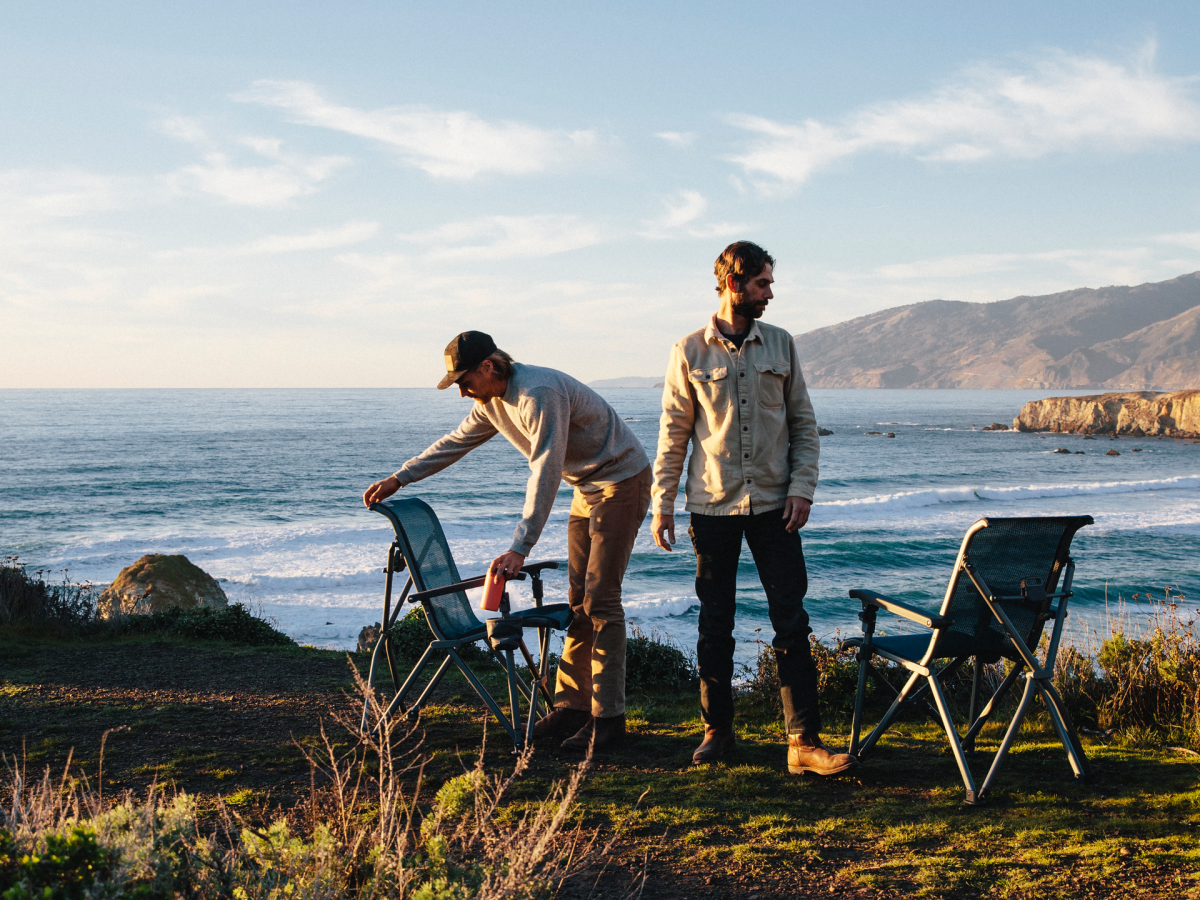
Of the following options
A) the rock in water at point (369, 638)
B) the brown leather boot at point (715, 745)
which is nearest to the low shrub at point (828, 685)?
the brown leather boot at point (715, 745)

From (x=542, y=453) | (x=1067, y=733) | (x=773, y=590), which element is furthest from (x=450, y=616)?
(x=1067, y=733)

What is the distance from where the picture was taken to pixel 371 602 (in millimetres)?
15250

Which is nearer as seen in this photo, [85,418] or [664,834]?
[664,834]

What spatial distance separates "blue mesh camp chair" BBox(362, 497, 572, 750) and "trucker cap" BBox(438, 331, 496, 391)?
0.77 meters

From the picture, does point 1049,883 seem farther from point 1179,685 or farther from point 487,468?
point 487,468

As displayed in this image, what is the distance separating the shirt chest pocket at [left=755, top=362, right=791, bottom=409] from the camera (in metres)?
3.69

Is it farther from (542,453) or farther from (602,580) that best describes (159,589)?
(542,453)

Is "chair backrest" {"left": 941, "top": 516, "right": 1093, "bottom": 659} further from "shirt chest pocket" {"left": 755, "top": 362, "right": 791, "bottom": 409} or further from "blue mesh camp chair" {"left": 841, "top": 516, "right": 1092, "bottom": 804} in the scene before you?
"shirt chest pocket" {"left": 755, "top": 362, "right": 791, "bottom": 409}

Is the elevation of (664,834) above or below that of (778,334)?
below

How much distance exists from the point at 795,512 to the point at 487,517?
23.9 m

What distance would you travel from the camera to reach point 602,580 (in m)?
3.98

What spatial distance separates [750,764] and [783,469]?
4.58 ft

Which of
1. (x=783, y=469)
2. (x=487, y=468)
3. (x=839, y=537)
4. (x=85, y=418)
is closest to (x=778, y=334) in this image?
(x=783, y=469)

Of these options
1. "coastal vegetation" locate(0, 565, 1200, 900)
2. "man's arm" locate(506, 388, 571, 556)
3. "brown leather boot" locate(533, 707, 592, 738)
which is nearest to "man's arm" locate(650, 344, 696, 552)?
"man's arm" locate(506, 388, 571, 556)
